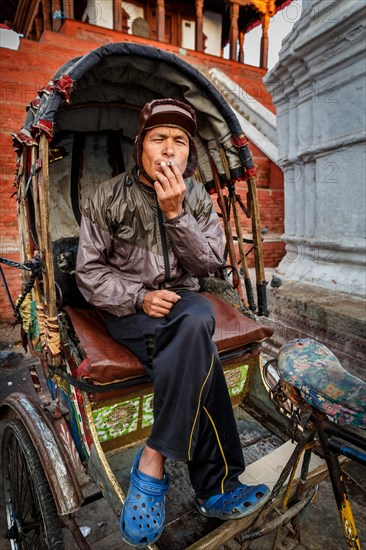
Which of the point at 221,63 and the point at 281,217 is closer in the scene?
the point at 281,217

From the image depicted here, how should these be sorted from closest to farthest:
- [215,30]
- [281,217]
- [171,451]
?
[171,451] < [281,217] < [215,30]

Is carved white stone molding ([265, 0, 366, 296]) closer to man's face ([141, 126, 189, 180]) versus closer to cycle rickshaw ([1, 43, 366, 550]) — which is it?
cycle rickshaw ([1, 43, 366, 550])

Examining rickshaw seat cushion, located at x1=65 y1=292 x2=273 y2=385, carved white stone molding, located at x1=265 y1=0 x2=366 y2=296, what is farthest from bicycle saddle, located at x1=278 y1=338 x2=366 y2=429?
carved white stone molding, located at x1=265 y1=0 x2=366 y2=296

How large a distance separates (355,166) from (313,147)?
24.4 inches

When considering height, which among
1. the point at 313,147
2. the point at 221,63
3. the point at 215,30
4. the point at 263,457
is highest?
the point at 215,30

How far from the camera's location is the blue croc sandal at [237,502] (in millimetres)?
1372

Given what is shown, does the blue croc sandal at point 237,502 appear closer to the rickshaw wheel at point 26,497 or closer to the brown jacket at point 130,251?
the rickshaw wheel at point 26,497

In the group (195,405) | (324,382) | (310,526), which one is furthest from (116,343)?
(310,526)

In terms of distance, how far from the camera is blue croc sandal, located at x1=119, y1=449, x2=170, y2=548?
1261mm

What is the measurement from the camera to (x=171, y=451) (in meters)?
1.35

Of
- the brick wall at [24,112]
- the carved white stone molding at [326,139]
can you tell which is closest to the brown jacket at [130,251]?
the carved white stone molding at [326,139]

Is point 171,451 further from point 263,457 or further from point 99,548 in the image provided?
point 99,548

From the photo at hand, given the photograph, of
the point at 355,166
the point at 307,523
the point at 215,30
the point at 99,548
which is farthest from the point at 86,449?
the point at 215,30

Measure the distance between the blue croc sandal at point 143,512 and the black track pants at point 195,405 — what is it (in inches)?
6.4
